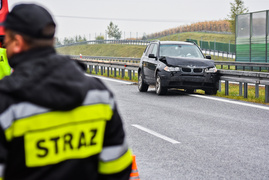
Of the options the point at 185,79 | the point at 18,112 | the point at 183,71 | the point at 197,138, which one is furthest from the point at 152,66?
the point at 18,112

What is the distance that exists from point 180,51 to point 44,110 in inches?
565

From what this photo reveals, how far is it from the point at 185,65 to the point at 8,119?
13458 mm

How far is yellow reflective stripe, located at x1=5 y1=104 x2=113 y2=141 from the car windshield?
45.8ft

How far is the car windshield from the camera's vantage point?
52.7 ft

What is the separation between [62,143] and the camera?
209 centimetres

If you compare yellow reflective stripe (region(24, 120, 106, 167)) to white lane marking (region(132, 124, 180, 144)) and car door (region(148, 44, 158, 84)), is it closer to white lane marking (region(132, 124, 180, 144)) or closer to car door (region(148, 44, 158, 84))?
white lane marking (region(132, 124, 180, 144))

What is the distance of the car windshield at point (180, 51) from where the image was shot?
16.1 metres

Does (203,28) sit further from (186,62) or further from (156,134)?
(156,134)

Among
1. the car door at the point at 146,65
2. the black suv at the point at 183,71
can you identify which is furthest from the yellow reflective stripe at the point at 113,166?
the car door at the point at 146,65

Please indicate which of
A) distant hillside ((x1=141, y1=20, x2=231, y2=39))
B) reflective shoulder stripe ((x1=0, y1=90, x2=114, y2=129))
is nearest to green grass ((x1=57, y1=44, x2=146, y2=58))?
distant hillside ((x1=141, y1=20, x2=231, y2=39))

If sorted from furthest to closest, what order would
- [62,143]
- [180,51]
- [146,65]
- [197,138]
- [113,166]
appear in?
[146,65], [180,51], [197,138], [113,166], [62,143]

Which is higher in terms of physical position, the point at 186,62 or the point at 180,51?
the point at 180,51

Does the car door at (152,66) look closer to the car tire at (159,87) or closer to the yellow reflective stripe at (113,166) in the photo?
the car tire at (159,87)

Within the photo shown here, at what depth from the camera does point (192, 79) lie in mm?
15180
